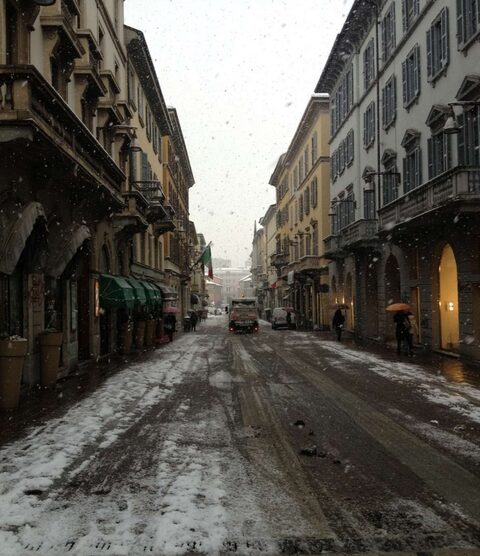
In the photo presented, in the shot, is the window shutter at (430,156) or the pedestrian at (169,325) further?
the pedestrian at (169,325)

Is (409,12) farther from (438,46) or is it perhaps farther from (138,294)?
(138,294)

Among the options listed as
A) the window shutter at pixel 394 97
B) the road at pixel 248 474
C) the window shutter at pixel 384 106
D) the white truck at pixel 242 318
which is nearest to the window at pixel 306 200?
the white truck at pixel 242 318

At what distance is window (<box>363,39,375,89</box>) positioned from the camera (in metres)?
28.8

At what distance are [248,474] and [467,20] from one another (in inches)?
649

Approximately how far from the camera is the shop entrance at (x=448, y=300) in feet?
66.4

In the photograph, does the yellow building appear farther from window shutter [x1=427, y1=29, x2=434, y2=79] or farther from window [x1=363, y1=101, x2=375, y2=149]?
window shutter [x1=427, y1=29, x2=434, y2=79]

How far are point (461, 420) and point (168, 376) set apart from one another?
765 cm

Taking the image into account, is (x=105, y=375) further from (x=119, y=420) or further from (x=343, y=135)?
(x=343, y=135)

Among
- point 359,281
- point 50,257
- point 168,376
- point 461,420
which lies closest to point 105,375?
point 168,376

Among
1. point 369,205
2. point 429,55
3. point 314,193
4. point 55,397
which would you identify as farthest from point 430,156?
point 314,193

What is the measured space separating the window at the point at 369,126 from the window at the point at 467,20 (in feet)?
35.5

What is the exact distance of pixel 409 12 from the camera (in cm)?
2302

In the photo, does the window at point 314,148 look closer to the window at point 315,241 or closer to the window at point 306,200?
the window at point 306,200

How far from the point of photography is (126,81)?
86.7 ft
